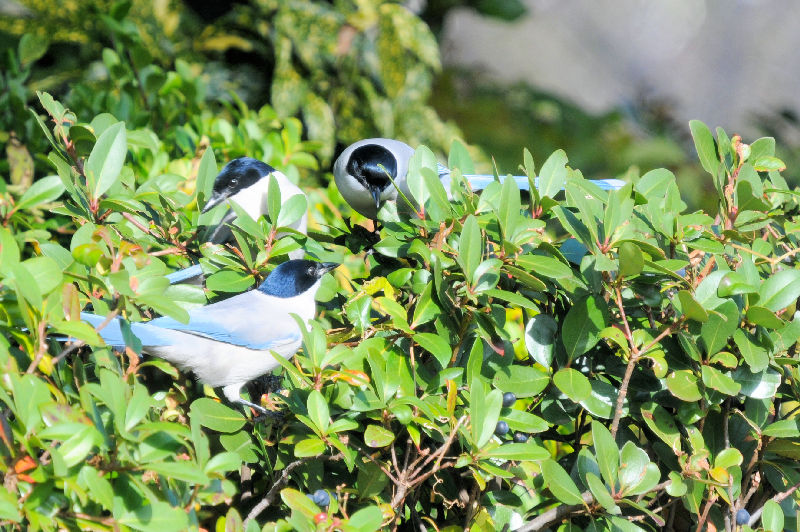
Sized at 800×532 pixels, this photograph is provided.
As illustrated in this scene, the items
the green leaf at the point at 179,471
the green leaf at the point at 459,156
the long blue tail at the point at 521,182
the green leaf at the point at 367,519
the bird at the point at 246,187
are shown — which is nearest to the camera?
the green leaf at the point at 179,471

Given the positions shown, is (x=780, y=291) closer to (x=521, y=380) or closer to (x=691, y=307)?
(x=691, y=307)

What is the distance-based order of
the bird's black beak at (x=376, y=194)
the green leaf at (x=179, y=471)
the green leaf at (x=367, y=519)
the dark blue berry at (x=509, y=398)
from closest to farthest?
the green leaf at (x=179, y=471) → the green leaf at (x=367, y=519) → the dark blue berry at (x=509, y=398) → the bird's black beak at (x=376, y=194)

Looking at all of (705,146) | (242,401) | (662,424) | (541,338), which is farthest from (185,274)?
(705,146)

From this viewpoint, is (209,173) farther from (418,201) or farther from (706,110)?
(706,110)

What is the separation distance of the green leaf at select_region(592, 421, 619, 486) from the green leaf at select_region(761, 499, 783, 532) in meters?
0.28

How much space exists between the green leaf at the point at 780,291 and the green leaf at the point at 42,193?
1.20m

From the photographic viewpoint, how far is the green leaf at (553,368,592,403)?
52.9 inches

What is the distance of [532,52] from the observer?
11.3 metres

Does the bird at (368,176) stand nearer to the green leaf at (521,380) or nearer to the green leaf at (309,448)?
the green leaf at (521,380)

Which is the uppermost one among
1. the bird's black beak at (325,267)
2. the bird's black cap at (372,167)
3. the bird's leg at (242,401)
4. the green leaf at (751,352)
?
the green leaf at (751,352)

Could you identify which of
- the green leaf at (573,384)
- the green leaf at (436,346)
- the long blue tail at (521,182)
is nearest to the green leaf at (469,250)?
the green leaf at (436,346)

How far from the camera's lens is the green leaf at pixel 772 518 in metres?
1.34

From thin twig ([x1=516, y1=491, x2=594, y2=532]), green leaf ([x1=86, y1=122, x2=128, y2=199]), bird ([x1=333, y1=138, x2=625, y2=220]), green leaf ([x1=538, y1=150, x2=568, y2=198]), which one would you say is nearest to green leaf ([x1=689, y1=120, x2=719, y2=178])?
green leaf ([x1=538, y1=150, x2=568, y2=198])

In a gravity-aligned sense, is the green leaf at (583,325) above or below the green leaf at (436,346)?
above
